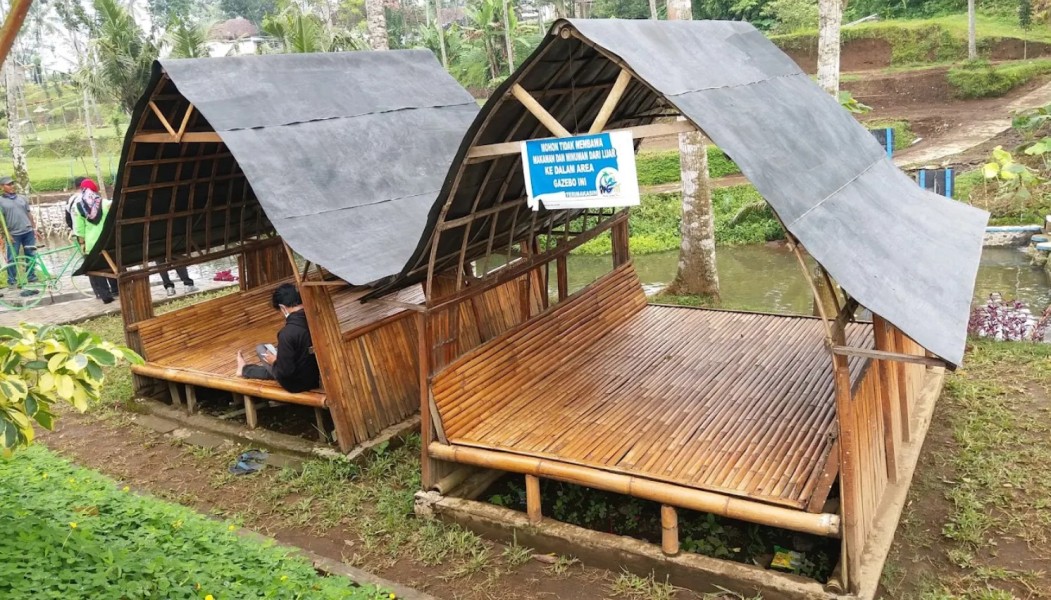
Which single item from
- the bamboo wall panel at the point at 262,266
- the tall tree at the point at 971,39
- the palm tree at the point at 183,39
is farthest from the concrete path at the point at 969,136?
the palm tree at the point at 183,39

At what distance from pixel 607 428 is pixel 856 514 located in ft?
5.74

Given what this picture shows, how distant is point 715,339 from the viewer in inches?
282

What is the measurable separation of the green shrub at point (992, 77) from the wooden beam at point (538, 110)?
25.8 meters

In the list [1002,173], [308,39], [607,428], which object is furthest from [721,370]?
[308,39]

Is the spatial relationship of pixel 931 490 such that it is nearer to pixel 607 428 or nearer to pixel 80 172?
pixel 607 428

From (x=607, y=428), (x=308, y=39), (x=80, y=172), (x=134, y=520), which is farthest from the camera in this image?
(x=80, y=172)

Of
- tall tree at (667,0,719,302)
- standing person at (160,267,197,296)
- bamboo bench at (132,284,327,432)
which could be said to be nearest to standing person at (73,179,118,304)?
Answer: standing person at (160,267,197,296)

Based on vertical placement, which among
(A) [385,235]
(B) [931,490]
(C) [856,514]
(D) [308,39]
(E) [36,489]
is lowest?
(B) [931,490]

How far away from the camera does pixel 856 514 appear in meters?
4.07

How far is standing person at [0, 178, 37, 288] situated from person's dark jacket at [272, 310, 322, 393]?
8.34 m

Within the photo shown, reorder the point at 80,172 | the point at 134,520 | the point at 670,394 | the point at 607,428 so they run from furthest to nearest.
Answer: the point at 80,172, the point at 670,394, the point at 607,428, the point at 134,520

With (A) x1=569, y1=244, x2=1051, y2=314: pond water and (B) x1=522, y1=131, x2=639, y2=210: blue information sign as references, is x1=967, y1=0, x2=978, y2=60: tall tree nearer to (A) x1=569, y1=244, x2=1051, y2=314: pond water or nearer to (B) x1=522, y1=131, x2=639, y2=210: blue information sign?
(A) x1=569, y1=244, x2=1051, y2=314: pond water

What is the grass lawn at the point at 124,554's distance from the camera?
11.9ft

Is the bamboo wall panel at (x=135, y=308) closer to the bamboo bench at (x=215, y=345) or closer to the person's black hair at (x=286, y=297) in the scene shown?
the bamboo bench at (x=215, y=345)
